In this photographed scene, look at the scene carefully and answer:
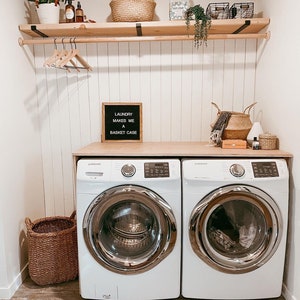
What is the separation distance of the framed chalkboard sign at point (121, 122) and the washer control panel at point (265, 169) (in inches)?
41.3

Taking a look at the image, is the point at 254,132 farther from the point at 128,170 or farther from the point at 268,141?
the point at 128,170

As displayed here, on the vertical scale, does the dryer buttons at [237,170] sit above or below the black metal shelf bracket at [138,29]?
below

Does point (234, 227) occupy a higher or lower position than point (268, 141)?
lower

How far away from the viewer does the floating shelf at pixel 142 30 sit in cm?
221

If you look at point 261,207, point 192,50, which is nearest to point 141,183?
point 261,207

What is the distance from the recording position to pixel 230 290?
1973mm

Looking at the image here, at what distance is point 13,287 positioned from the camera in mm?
2117

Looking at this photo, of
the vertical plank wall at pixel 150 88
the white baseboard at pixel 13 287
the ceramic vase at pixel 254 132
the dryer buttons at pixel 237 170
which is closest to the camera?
the dryer buttons at pixel 237 170

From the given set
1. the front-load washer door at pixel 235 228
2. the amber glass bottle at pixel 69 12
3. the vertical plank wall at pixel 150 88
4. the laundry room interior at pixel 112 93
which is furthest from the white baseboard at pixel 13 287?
the amber glass bottle at pixel 69 12

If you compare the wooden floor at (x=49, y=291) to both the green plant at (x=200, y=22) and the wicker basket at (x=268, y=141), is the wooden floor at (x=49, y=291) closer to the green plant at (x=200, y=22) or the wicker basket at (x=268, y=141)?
the wicker basket at (x=268, y=141)

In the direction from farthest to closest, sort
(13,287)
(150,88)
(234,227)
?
(150,88) < (13,287) < (234,227)

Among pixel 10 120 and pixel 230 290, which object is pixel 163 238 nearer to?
pixel 230 290

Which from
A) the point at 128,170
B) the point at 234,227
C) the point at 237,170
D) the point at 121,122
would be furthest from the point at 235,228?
the point at 121,122

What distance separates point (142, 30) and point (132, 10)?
0.54 ft
